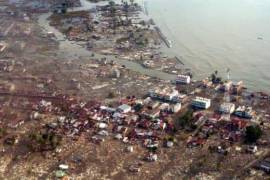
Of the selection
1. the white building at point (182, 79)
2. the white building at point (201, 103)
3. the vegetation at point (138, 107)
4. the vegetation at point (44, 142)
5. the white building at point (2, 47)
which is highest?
the white building at point (2, 47)

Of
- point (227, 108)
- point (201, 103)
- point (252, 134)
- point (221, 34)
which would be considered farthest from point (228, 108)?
point (221, 34)

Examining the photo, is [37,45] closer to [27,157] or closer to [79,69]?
[79,69]

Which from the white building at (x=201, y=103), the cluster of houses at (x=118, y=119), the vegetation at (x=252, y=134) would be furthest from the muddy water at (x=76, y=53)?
the vegetation at (x=252, y=134)

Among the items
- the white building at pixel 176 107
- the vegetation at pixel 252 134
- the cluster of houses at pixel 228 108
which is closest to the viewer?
the vegetation at pixel 252 134

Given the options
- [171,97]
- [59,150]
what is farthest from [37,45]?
[59,150]

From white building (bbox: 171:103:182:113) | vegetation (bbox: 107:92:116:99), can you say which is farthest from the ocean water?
vegetation (bbox: 107:92:116:99)

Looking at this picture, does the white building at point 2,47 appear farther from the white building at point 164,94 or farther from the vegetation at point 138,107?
the vegetation at point 138,107

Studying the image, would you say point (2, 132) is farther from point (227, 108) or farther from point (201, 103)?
point (227, 108)
